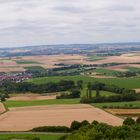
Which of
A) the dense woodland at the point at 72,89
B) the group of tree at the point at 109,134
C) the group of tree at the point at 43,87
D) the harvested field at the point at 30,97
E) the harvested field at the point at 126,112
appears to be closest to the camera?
the group of tree at the point at 109,134

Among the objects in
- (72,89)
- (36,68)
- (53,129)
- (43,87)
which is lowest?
(53,129)

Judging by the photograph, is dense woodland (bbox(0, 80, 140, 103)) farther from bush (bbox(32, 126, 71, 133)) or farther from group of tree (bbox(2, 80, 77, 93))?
bush (bbox(32, 126, 71, 133))

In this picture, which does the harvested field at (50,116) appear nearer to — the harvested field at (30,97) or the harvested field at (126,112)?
the harvested field at (126,112)

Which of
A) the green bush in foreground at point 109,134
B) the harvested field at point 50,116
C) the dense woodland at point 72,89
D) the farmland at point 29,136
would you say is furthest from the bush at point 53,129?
the dense woodland at point 72,89

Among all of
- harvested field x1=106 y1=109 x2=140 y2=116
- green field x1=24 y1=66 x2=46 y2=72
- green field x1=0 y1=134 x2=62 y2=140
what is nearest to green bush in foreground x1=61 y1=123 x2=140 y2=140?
green field x1=0 y1=134 x2=62 y2=140

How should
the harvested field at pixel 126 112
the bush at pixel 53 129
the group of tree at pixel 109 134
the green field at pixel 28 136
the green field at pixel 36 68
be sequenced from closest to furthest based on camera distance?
the group of tree at pixel 109 134 < the green field at pixel 28 136 < the bush at pixel 53 129 < the harvested field at pixel 126 112 < the green field at pixel 36 68

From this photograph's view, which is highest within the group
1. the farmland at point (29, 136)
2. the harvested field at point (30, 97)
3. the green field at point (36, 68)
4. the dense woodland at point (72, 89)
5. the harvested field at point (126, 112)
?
the green field at point (36, 68)

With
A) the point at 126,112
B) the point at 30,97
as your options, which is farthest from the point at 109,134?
the point at 30,97

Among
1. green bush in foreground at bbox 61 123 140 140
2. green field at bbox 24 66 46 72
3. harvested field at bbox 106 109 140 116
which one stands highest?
green field at bbox 24 66 46 72

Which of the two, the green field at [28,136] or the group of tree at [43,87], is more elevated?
the group of tree at [43,87]

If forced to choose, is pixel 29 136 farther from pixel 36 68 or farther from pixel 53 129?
pixel 36 68
